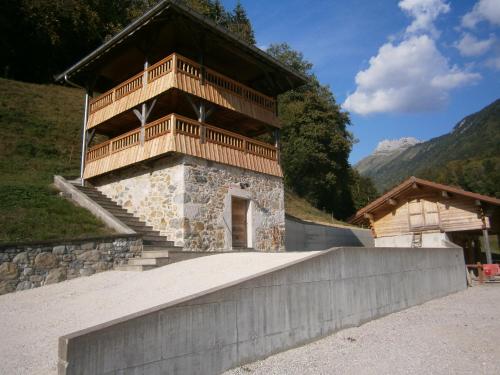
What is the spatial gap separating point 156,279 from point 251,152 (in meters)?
6.60

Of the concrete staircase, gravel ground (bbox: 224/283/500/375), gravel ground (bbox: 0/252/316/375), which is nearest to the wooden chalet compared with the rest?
the concrete staircase

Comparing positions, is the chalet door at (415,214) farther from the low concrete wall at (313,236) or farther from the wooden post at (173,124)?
the wooden post at (173,124)

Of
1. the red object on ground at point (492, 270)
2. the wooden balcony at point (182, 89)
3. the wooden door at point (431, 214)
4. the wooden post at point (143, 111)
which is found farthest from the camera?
the wooden door at point (431, 214)

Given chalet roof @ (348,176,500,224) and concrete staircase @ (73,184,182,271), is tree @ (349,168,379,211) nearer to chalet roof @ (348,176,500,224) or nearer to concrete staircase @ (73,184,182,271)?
chalet roof @ (348,176,500,224)

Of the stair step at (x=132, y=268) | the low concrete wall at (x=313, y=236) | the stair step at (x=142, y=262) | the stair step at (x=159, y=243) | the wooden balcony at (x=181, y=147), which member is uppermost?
the wooden balcony at (x=181, y=147)

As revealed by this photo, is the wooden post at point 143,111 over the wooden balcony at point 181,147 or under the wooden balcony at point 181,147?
over

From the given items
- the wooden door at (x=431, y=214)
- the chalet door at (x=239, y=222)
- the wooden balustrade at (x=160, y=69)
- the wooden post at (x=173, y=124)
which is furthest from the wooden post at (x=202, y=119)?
the wooden door at (x=431, y=214)

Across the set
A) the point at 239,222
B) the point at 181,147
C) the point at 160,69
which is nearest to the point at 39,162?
the point at 160,69

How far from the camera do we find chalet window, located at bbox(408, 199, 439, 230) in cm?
1534

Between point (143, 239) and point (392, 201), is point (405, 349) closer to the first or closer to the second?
point (143, 239)

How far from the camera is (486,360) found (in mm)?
5477

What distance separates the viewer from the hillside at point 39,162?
31.1 feet

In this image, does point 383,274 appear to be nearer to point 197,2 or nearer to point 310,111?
point 310,111

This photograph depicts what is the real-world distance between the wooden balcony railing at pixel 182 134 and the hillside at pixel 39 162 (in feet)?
7.45
